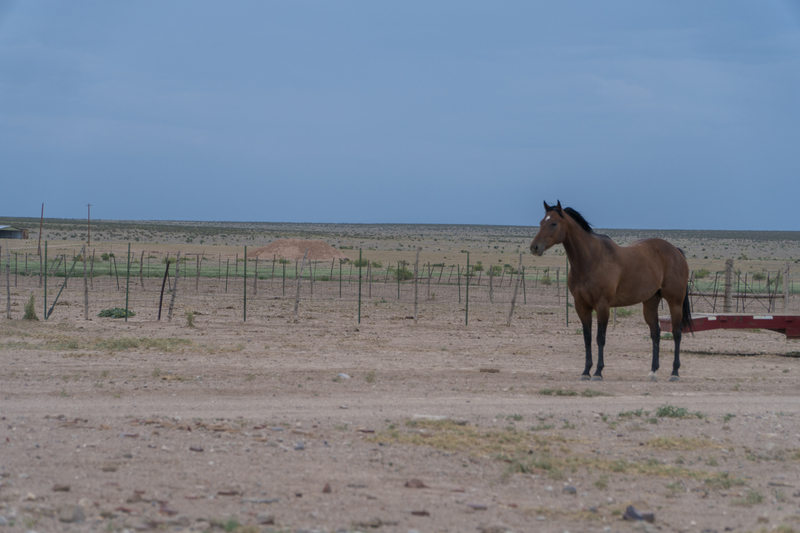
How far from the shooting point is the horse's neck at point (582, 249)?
11727mm

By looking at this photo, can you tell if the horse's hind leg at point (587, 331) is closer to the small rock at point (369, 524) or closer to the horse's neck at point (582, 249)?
the horse's neck at point (582, 249)

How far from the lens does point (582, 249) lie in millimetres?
11734

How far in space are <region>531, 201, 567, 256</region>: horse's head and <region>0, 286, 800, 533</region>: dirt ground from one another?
2319 mm

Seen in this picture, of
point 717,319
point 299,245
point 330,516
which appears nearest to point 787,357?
point 717,319

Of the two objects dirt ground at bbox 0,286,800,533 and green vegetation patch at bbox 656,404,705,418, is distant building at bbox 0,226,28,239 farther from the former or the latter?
green vegetation patch at bbox 656,404,705,418

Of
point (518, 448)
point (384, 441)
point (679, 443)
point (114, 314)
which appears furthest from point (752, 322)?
point (114, 314)

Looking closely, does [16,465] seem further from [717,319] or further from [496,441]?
[717,319]

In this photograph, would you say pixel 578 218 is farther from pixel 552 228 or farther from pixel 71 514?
pixel 71 514

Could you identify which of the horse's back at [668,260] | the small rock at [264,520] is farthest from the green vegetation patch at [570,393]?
the small rock at [264,520]

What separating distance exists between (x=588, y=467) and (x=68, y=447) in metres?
4.89

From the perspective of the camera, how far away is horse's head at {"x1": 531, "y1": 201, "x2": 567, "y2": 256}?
1146 centimetres

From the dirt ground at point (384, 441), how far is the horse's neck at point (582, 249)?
1.96 meters

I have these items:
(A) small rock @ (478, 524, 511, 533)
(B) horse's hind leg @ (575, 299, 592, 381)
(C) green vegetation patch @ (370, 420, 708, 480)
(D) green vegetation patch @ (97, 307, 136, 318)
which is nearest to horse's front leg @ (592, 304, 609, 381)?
(B) horse's hind leg @ (575, 299, 592, 381)

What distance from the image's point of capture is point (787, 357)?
15.5m
